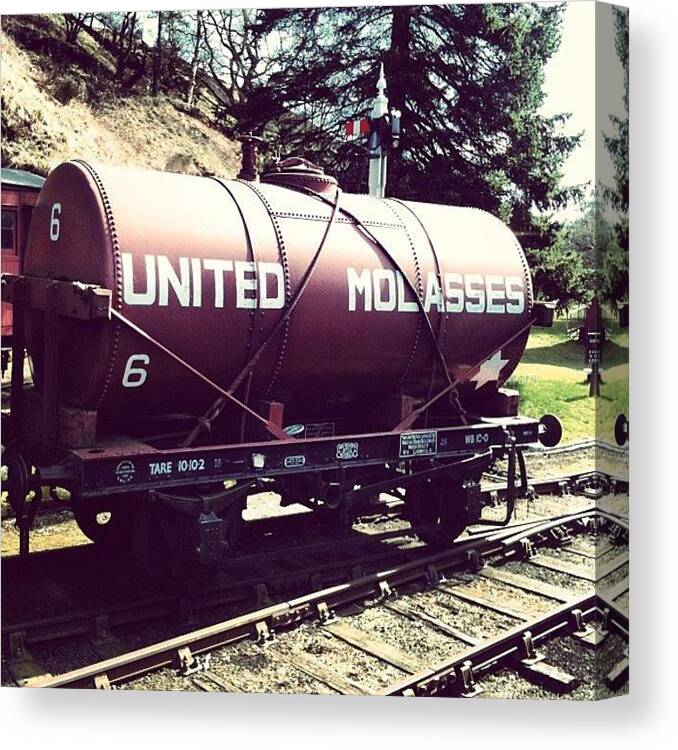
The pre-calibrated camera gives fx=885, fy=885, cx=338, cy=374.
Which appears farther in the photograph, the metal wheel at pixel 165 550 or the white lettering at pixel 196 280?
the metal wheel at pixel 165 550

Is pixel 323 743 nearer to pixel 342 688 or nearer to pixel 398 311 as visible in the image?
pixel 342 688

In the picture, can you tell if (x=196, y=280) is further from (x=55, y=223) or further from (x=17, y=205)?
(x=17, y=205)

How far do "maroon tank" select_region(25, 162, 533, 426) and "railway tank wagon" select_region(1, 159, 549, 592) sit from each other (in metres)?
0.02

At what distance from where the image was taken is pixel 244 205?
7973 millimetres

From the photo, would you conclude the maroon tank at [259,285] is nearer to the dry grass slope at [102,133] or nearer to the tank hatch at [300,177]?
the tank hatch at [300,177]

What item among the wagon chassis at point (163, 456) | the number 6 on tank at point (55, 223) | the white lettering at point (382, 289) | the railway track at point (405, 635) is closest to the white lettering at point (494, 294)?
the wagon chassis at point (163, 456)

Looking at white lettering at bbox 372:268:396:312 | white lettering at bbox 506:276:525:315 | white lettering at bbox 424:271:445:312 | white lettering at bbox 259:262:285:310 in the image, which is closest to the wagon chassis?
white lettering at bbox 259:262:285:310

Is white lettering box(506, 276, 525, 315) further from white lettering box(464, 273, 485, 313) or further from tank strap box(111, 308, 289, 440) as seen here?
tank strap box(111, 308, 289, 440)

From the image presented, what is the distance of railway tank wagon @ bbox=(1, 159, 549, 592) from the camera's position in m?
7.22

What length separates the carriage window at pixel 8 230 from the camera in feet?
29.1

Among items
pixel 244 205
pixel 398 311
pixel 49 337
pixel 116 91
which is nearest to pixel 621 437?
pixel 398 311

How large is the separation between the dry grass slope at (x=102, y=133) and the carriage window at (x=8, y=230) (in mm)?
587

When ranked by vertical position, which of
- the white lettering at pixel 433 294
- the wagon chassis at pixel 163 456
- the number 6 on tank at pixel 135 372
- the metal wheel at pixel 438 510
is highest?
the white lettering at pixel 433 294

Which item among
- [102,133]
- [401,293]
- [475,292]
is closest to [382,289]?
[401,293]
